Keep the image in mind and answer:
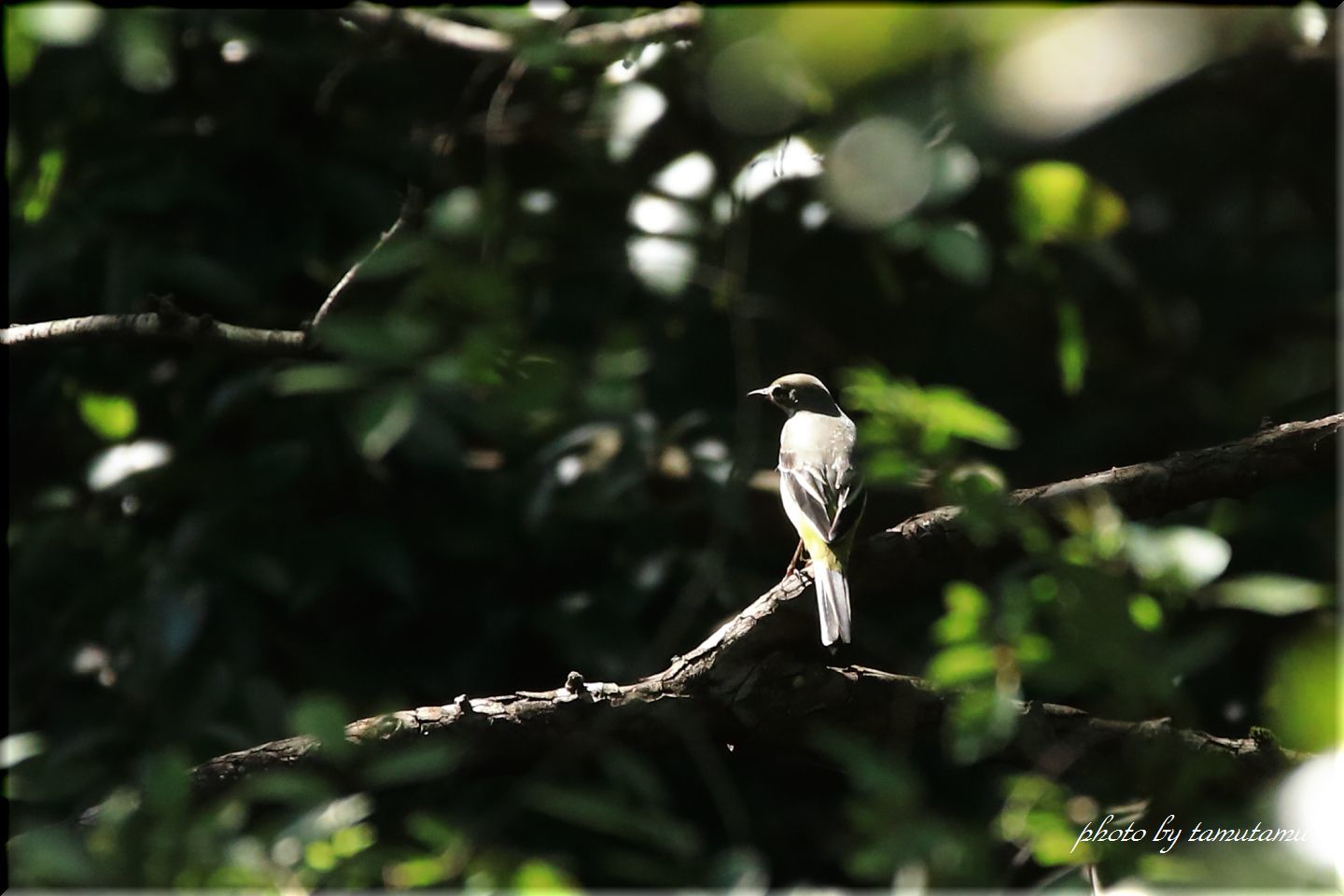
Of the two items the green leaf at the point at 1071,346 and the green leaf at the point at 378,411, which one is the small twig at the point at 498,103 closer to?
the green leaf at the point at 378,411

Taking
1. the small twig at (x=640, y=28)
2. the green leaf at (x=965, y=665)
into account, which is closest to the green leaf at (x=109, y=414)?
the small twig at (x=640, y=28)

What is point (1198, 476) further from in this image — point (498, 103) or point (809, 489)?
point (498, 103)

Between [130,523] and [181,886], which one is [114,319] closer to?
[130,523]

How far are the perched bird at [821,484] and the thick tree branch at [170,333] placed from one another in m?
1.28

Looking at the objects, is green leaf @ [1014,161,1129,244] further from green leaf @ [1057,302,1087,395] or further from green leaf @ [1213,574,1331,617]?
green leaf @ [1213,574,1331,617]

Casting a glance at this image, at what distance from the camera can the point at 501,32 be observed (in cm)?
292

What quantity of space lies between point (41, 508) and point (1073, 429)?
311cm

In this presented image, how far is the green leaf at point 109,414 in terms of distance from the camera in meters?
3.69

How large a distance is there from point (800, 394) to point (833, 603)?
1.61 metres

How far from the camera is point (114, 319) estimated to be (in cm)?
267

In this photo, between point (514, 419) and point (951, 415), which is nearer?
point (951, 415)

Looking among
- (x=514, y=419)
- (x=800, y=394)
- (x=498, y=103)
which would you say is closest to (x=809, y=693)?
(x=514, y=419)

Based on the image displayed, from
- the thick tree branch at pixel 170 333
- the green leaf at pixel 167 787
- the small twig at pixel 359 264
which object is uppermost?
the small twig at pixel 359 264

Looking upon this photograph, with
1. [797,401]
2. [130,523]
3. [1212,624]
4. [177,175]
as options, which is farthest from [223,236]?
[1212,624]
